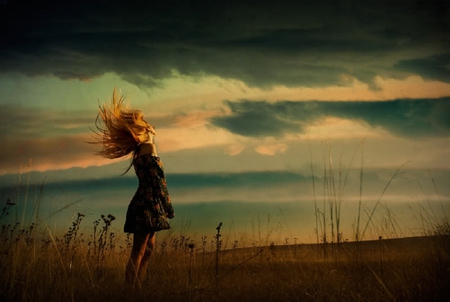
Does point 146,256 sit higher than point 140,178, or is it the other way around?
point 140,178

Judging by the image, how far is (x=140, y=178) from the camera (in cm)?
446

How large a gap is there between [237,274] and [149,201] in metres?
1.80

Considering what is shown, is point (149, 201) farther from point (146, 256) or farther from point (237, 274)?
point (237, 274)

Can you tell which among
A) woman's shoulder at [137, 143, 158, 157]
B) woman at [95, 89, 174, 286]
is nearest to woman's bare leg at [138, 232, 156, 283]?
woman at [95, 89, 174, 286]

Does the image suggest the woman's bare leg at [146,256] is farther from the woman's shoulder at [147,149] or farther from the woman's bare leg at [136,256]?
the woman's shoulder at [147,149]

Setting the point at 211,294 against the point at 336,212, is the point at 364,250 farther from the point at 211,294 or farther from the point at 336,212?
the point at 211,294

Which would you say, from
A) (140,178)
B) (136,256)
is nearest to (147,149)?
(140,178)

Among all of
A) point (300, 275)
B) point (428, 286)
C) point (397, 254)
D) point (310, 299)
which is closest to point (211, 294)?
point (310, 299)

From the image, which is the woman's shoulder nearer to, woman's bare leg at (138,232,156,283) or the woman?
the woman

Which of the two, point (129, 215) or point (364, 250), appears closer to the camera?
point (129, 215)

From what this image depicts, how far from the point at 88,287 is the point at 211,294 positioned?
1270 mm

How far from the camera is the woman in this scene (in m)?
4.30

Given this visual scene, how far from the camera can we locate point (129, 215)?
4352mm

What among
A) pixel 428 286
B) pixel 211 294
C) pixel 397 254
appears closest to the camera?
pixel 428 286
